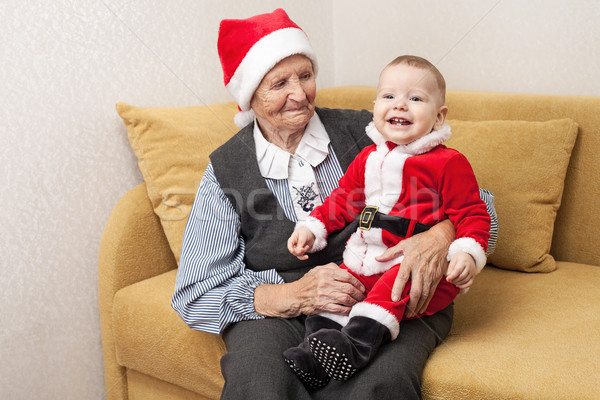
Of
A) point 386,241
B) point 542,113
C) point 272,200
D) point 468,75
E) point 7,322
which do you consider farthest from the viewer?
point 468,75

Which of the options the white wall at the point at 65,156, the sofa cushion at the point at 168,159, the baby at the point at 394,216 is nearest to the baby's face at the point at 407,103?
the baby at the point at 394,216

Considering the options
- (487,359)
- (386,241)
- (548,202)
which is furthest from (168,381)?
(548,202)

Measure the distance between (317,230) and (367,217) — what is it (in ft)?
0.46

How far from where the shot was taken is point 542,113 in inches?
75.1

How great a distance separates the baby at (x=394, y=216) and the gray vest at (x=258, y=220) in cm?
9

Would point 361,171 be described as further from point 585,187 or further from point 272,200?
point 585,187

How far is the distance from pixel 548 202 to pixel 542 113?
1.05 ft

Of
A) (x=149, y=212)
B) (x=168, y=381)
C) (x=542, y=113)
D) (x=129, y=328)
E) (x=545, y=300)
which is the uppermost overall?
(x=542, y=113)

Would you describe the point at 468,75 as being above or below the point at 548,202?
above

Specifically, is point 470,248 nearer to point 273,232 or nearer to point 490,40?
point 273,232

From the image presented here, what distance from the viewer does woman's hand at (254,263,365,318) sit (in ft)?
4.53

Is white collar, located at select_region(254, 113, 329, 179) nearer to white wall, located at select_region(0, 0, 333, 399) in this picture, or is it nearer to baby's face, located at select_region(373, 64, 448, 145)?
baby's face, located at select_region(373, 64, 448, 145)

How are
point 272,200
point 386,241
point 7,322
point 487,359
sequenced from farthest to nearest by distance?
point 7,322, point 272,200, point 386,241, point 487,359

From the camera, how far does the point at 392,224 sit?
56.0 inches
